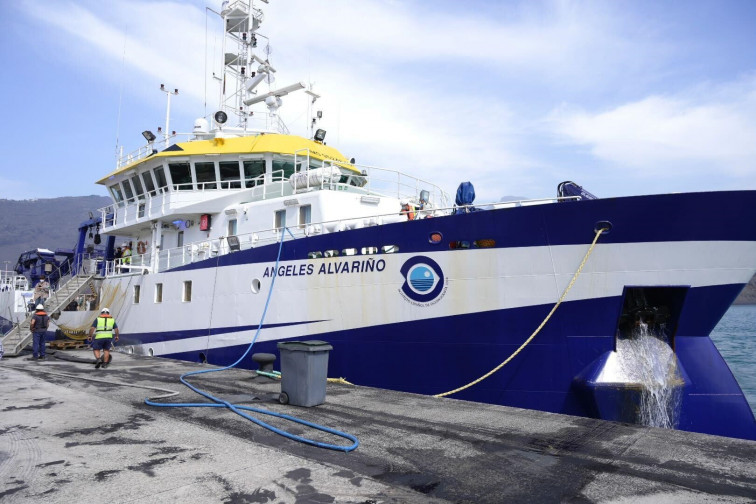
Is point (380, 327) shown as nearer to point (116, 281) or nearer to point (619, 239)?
point (619, 239)

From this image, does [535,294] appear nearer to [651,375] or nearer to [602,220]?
[602,220]

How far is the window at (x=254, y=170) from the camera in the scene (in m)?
14.9

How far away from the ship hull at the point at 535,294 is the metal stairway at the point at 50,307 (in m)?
10.8

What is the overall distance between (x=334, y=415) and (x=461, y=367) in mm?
2805

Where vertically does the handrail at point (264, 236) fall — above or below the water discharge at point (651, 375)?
above

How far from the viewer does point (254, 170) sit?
15.0 m

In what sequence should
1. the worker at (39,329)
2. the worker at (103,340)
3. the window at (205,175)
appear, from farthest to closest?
the window at (205,175) → the worker at (39,329) → the worker at (103,340)

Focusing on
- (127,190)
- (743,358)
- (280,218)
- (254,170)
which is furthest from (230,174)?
(743,358)

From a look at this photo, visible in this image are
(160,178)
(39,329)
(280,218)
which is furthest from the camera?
(160,178)

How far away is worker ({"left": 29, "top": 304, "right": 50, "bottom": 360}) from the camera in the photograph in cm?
1334

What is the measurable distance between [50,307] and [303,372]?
14918mm

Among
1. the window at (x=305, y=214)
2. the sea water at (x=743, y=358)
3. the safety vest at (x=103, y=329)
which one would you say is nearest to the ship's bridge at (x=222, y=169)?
the window at (x=305, y=214)

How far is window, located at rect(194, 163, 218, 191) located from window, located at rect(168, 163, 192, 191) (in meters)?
0.27

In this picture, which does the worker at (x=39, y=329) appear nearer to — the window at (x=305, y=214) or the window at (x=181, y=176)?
the window at (x=181, y=176)
